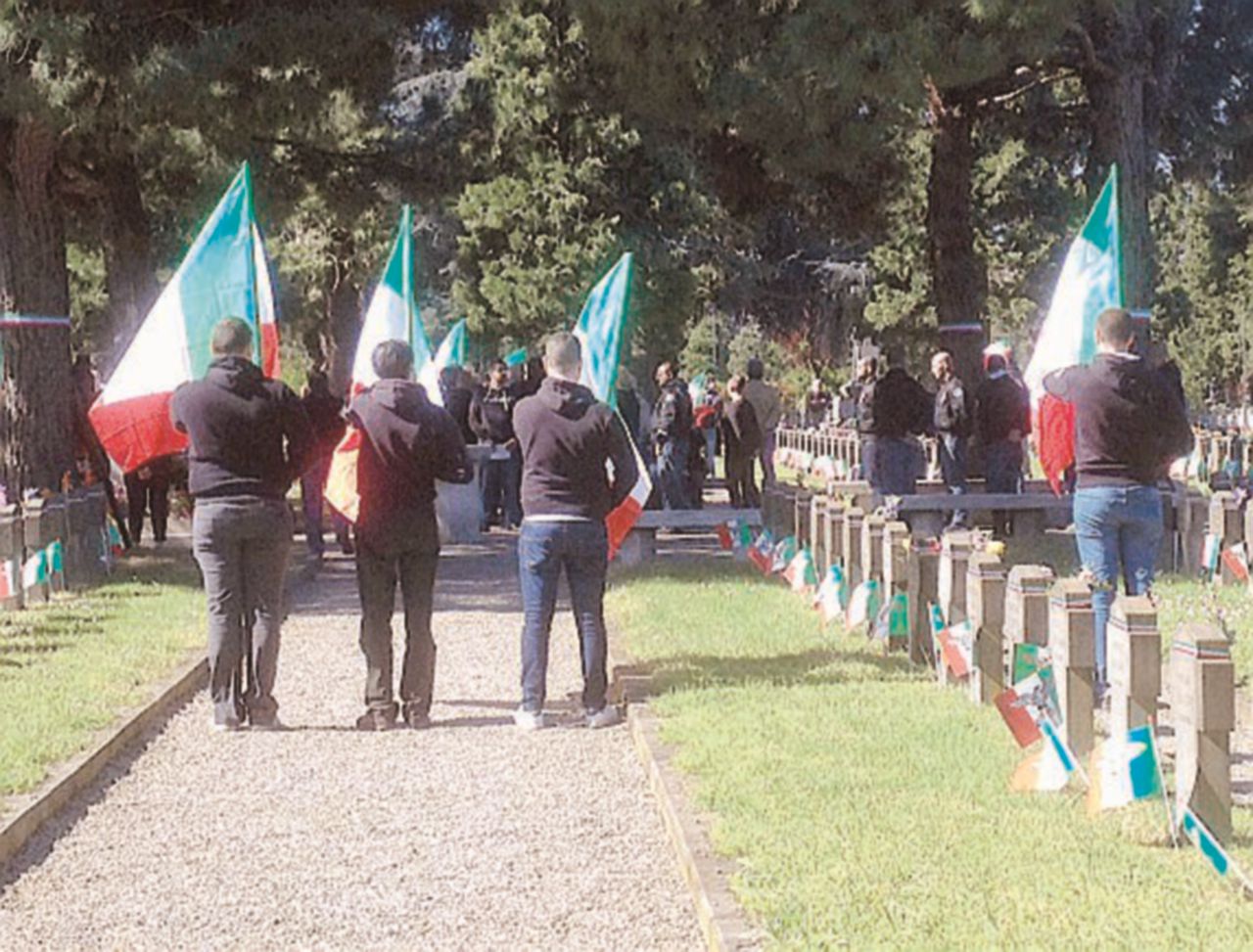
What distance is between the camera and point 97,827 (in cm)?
839

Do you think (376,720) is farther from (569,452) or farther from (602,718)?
(569,452)

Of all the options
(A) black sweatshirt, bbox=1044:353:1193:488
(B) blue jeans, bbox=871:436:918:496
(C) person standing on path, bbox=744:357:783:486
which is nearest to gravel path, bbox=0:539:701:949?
(A) black sweatshirt, bbox=1044:353:1193:488

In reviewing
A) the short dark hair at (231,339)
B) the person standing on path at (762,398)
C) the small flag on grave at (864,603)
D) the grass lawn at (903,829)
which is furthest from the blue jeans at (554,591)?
the person standing on path at (762,398)

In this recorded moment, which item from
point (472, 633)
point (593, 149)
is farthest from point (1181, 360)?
point (472, 633)

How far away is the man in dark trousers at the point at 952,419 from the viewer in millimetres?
20312

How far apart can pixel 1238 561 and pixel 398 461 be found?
709 cm

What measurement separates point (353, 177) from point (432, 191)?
3.52 ft

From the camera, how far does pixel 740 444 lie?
23062mm

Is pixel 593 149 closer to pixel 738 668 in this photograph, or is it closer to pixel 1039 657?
pixel 738 668

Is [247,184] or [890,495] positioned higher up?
[247,184]

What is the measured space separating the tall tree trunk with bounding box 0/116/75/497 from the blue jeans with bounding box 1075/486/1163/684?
11.4 m

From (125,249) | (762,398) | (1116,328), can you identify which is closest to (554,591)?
(1116,328)

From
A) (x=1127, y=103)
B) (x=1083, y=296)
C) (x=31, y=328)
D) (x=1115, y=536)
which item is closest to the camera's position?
(x=1115, y=536)

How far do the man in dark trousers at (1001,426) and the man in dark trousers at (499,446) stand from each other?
4.60 metres
